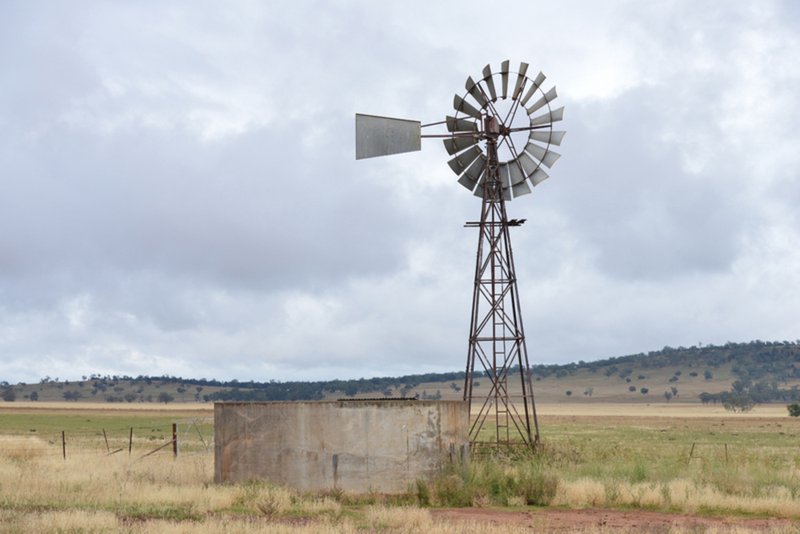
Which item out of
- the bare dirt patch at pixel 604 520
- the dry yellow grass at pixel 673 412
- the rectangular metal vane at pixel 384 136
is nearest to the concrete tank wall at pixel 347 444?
the bare dirt patch at pixel 604 520

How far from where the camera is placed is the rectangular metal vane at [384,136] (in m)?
32.1

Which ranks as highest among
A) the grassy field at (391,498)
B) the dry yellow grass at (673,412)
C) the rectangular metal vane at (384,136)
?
the rectangular metal vane at (384,136)

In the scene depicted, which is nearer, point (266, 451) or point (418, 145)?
point (266, 451)

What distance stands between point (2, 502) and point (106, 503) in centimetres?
249

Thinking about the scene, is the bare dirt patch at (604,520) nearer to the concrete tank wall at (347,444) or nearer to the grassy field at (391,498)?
the grassy field at (391,498)

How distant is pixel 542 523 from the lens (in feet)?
67.8

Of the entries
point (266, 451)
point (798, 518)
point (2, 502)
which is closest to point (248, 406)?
point (266, 451)

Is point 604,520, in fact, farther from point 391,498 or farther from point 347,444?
point 347,444

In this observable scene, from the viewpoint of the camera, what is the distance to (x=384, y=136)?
32.4 m

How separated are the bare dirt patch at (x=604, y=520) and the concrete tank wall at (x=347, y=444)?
2.04m

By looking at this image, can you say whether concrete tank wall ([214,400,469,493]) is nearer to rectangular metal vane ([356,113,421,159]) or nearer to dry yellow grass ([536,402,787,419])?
rectangular metal vane ([356,113,421,159])

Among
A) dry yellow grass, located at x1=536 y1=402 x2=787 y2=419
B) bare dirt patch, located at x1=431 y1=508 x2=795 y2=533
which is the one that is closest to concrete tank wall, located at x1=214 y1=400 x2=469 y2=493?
bare dirt patch, located at x1=431 y1=508 x2=795 y2=533

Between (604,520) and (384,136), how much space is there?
1522 cm

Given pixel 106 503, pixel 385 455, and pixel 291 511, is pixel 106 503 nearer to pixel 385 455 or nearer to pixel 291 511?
pixel 291 511
